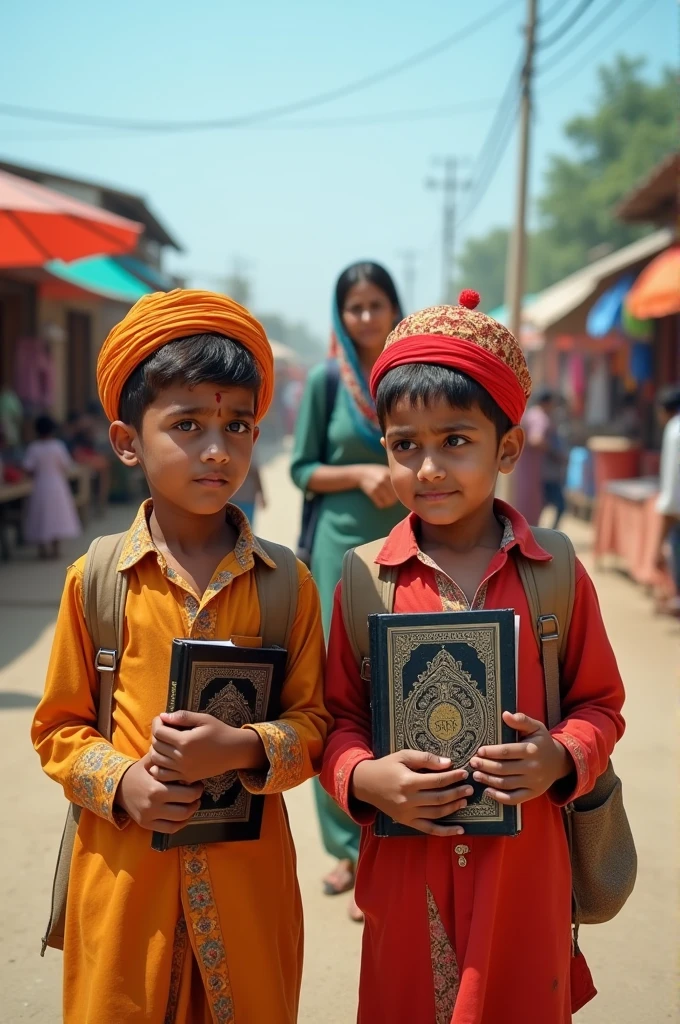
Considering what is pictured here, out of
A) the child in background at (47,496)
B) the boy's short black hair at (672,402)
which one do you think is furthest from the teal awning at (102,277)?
the boy's short black hair at (672,402)

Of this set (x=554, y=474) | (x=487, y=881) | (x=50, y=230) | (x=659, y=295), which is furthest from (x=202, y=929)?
(x=554, y=474)

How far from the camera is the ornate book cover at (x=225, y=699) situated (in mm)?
1668

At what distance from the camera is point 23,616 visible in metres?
7.64

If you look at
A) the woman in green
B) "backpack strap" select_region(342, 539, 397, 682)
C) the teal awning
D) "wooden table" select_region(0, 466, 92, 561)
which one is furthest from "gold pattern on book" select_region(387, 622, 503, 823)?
the teal awning

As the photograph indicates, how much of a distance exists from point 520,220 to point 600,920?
12.0 metres

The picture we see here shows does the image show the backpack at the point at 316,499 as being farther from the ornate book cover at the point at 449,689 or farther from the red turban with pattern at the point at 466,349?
→ the ornate book cover at the point at 449,689

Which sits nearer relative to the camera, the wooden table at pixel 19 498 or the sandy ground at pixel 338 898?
the sandy ground at pixel 338 898

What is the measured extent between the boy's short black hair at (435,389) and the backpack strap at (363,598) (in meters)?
0.29

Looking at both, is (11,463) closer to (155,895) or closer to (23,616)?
(23,616)

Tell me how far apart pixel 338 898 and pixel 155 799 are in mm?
1819

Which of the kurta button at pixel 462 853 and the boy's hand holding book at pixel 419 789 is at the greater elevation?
the boy's hand holding book at pixel 419 789

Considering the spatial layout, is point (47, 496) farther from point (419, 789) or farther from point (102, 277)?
point (419, 789)

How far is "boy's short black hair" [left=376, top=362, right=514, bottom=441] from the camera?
5.99ft

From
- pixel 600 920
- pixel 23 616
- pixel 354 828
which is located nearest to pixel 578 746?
pixel 600 920
